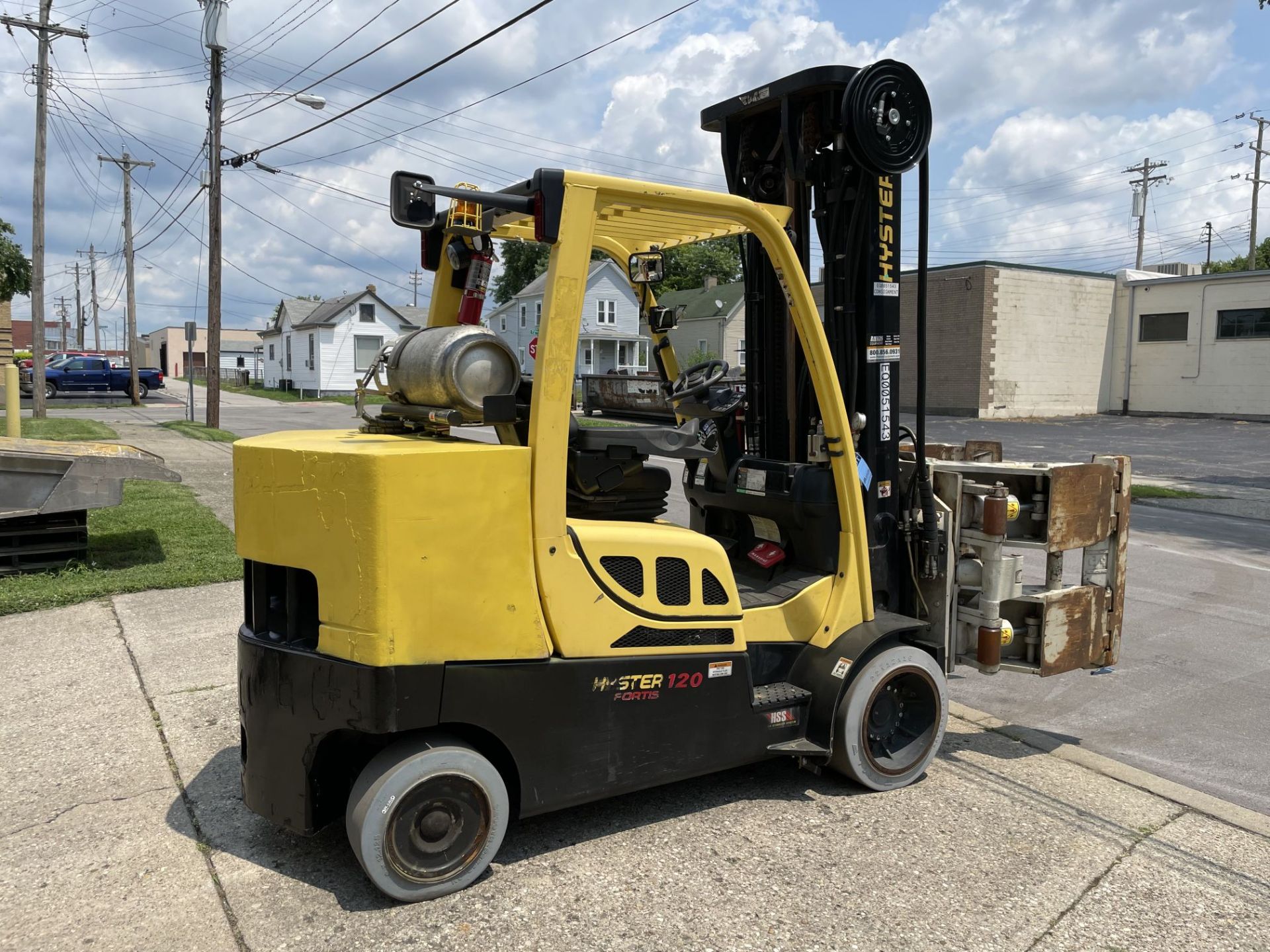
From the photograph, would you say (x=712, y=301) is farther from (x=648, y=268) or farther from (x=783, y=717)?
(x=783, y=717)

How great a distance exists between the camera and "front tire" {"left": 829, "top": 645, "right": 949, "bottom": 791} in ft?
13.5

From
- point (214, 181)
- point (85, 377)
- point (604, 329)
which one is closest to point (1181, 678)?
point (214, 181)

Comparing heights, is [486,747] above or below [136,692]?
above

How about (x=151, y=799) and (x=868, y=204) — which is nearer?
(x=151, y=799)

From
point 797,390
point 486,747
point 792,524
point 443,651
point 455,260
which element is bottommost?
point 486,747

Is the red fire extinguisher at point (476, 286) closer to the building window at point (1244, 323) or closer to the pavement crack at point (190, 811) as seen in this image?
the pavement crack at point (190, 811)

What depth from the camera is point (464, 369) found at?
3.57m

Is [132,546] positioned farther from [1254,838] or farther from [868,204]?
[1254,838]

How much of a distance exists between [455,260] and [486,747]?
6.58 ft

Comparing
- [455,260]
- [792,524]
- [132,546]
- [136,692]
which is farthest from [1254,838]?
[132,546]

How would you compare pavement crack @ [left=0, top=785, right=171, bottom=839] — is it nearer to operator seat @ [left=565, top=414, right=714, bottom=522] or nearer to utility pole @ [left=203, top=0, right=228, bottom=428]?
operator seat @ [left=565, top=414, right=714, bottom=522]

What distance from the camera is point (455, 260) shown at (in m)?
4.20

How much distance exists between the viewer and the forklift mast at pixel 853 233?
4.27 m

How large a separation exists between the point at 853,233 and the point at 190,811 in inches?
146
